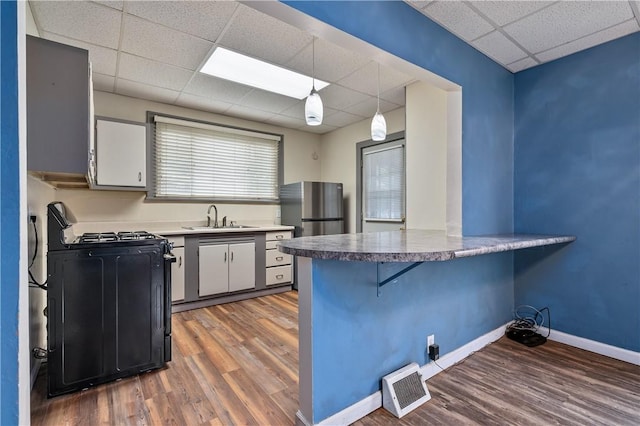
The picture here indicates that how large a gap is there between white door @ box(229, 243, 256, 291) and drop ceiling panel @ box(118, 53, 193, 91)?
1.94 m

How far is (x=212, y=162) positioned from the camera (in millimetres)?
4207

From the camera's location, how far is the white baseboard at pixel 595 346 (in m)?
2.25

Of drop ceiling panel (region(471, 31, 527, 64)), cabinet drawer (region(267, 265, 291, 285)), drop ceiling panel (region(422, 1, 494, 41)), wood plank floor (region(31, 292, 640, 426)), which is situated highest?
drop ceiling panel (region(471, 31, 527, 64))

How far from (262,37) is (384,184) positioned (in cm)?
238

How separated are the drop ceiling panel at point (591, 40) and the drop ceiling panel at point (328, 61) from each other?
1516 millimetres

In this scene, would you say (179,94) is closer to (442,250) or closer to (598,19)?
(442,250)

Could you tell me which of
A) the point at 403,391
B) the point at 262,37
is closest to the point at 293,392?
the point at 403,391

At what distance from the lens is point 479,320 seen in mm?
2512

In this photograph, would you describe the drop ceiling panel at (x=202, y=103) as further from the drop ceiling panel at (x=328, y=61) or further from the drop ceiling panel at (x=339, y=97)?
the drop ceiling panel at (x=328, y=61)

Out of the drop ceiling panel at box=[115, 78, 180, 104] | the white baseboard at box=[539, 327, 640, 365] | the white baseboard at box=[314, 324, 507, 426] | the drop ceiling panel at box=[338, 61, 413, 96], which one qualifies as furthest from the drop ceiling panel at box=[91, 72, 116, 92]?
the white baseboard at box=[539, 327, 640, 365]

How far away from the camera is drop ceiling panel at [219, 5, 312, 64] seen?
212 cm

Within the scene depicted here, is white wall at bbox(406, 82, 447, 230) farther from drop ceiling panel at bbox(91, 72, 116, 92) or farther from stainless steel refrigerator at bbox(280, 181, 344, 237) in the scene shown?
drop ceiling panel at bbox(91, 72, 116, 92)

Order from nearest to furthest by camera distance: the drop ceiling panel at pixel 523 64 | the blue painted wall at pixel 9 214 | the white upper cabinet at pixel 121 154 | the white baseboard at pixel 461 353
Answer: the blue painted wall at pixel 9 214 → the white baseboard at pixel 461 353 → the drop ceiling panel at pixel 523 64 → the white upper cabinet at pixel 121 154

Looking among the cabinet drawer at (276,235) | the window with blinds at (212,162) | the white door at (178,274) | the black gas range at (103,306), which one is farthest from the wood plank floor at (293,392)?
the window with blinds at (212,162)
